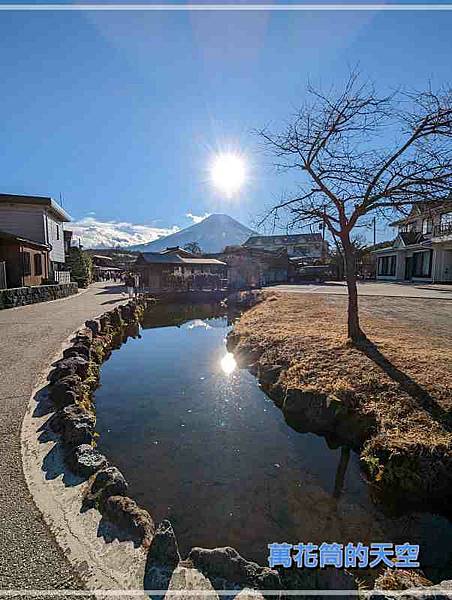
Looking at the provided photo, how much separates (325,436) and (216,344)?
617cm

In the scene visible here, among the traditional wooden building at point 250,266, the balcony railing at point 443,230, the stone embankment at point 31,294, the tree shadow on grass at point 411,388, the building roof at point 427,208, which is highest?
the balcony railing at point 443,230

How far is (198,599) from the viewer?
1.87 meters

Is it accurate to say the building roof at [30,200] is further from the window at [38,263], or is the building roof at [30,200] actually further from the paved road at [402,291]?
the paved road at [402,291]

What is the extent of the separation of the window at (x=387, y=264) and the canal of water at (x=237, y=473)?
2939 centimetres

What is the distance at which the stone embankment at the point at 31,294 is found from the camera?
486 inches

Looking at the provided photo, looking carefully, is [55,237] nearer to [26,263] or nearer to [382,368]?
[26,263]

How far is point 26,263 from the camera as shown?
1566 cm

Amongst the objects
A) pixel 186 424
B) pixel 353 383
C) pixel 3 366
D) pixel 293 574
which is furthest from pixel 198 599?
pixel 3 366

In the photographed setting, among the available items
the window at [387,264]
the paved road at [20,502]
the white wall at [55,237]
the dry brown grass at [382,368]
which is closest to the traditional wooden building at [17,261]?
the white wall at [55,237]

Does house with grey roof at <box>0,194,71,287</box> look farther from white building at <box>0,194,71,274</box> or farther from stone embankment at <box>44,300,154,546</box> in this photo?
stone embankment at <box>44,300,154,546</box>

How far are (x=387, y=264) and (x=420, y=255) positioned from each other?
5226 mm

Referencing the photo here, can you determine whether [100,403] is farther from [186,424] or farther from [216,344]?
[216,344]

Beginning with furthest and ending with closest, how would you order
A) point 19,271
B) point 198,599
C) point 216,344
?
point 19,271, point 216,344, point 198,599

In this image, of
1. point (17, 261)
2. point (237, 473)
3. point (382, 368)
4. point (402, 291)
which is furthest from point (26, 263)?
point (402, 291)
